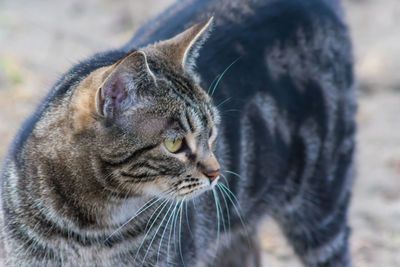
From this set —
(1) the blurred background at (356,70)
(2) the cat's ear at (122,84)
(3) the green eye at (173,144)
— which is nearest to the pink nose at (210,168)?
(3) the green eye at (173,144)

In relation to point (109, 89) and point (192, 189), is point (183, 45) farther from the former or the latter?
point (192, 189)

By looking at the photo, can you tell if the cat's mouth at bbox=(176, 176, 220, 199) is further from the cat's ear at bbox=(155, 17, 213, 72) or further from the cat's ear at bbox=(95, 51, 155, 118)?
the cat's ear at bbox=(155, 17, 213, 72)

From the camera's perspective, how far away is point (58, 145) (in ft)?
7.47

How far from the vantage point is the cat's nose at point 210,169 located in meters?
2.27

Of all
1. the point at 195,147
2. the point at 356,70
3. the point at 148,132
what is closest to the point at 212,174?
the point at 195,147

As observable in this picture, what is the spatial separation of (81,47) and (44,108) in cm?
489

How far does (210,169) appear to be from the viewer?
7.45ft

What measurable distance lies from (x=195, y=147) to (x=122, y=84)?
0.38 m

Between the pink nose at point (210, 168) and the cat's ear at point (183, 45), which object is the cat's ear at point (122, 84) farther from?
the pink nose at point (210, 168)

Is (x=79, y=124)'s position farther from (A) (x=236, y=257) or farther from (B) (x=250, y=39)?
(A) (x=236, y=257)

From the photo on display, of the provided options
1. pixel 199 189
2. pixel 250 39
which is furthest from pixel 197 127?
pixel 250 39

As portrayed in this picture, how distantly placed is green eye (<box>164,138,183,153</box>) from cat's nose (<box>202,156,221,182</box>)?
13 centimetres

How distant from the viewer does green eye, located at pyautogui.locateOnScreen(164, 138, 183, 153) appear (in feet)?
7.25

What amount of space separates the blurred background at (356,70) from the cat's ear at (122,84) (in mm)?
840
